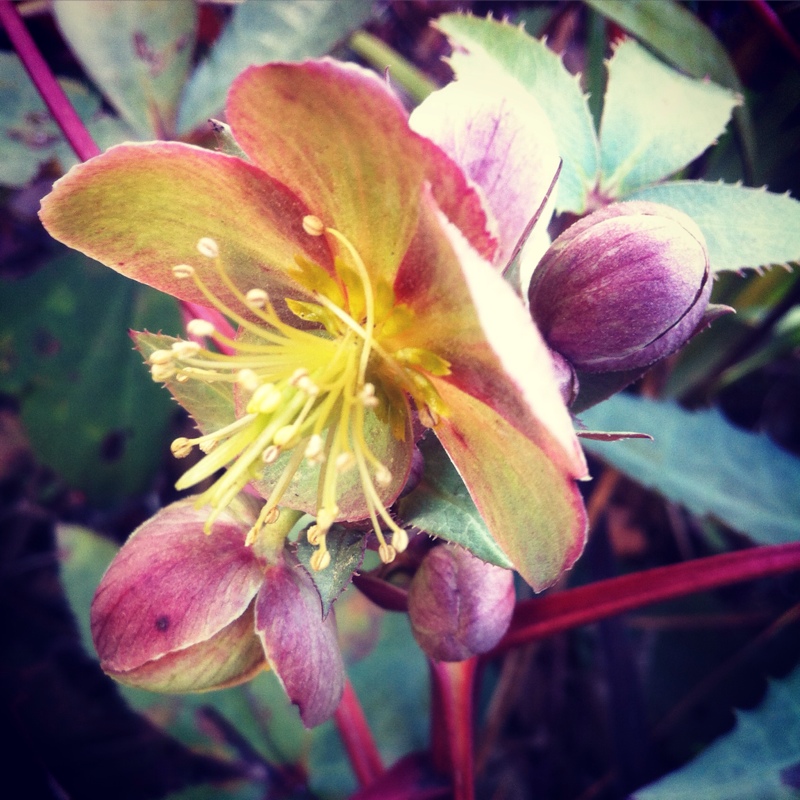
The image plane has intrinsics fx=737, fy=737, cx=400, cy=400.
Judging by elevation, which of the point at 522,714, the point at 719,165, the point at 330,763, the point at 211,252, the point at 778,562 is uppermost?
the point at 211,252

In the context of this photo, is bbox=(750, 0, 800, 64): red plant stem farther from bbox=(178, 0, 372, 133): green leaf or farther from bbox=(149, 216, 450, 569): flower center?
bbox=(149, 216, 450, 569): flower center

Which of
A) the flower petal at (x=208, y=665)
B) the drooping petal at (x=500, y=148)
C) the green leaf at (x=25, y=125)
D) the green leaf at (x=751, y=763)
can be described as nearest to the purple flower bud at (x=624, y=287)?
the drooping petal at (x=500, y=148)

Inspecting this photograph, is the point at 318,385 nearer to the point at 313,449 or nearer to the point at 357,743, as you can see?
the point at 313,449

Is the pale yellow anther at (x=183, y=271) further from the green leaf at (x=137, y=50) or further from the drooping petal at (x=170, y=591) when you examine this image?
the green leaf at (x=137, y=50)

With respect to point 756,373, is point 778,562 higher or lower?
higher

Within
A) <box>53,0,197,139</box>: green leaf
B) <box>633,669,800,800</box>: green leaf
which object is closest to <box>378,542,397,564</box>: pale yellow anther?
<box>633,669,800,800</box>: green leaf

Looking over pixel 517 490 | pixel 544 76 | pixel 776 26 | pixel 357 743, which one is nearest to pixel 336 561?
pixel 517 490

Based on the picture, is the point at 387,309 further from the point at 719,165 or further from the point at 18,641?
the point at 18,641

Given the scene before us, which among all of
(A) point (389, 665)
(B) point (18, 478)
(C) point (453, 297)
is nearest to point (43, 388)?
(B) point (18, 478)
